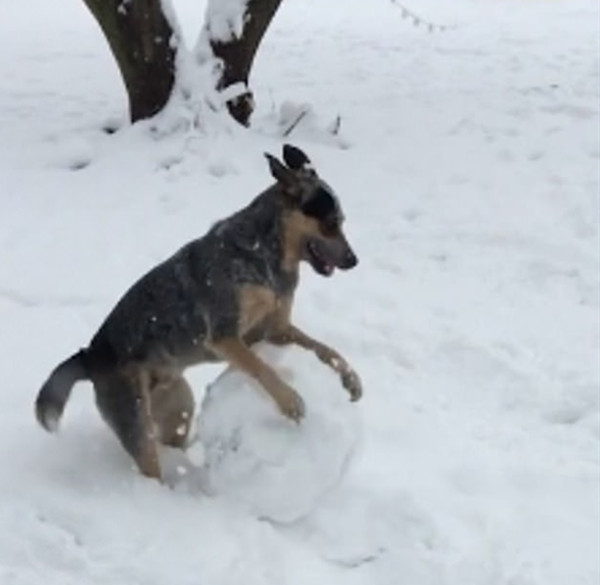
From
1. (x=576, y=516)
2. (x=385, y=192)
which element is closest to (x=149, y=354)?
(x=576, y=516)

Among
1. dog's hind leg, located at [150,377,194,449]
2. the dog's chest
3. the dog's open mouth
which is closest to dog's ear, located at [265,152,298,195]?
the dog's open mouth

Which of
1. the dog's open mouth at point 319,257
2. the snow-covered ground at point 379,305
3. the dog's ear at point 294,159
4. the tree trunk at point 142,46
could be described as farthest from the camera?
the tree trunk at point 142,46

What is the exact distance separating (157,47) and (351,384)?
456 cm

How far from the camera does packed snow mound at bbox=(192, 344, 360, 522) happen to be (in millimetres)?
4402

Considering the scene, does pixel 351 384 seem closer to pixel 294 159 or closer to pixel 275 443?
pixel 275 443

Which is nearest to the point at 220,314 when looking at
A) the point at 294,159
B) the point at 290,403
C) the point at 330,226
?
the point at 290,403

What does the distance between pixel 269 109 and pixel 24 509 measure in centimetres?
578

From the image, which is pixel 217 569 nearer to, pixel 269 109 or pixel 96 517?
pixel 96 517

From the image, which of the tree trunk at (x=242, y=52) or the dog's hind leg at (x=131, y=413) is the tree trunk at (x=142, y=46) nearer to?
the tree trunk at (x=242, y=52)

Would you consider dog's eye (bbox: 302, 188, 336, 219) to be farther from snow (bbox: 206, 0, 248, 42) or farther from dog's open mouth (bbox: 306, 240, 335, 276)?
snow (bbox: 206, 0, 248, 42)

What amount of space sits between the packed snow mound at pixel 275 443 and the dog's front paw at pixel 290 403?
0.03m

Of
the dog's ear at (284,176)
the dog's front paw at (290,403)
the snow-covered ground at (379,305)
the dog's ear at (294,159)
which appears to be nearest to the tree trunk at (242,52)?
the snow-covered ground at (379,305)

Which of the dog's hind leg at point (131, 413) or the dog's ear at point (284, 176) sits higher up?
the dog's ear at point (284, 176)

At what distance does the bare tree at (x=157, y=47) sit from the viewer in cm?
849
